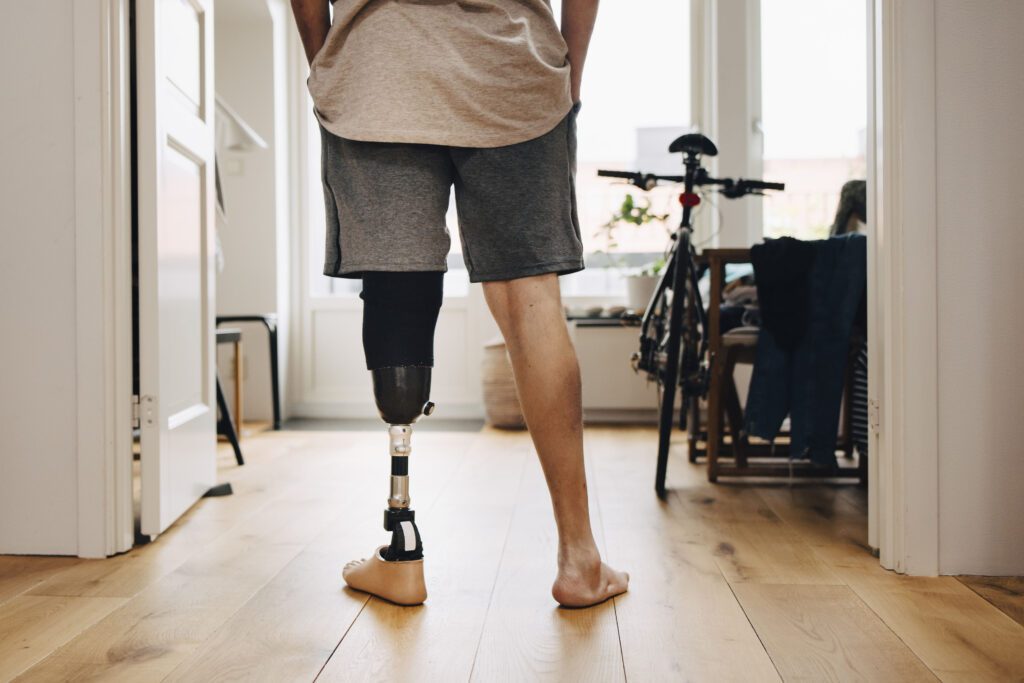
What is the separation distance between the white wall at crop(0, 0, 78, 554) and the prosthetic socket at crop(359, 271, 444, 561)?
66cm

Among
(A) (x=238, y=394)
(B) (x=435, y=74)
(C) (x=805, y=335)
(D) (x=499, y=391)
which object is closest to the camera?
(B) (x=435, y=74)

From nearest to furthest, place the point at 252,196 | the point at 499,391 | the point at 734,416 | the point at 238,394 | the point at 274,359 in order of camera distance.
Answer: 1. the point at 734,416
2. the point at 238,394
3. the point at 274,359
4. the point at 499,391
5. the point at 252,196

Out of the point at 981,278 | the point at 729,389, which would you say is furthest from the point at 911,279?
the point at 729,389

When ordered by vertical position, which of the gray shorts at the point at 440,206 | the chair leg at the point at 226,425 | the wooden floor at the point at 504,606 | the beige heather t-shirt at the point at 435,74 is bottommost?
the wooden floor at the point at 504,606

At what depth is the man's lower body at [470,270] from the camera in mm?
1161

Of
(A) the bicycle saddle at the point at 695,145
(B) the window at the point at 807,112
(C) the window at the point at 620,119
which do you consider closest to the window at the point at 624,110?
(C) the window at the point at 620,119

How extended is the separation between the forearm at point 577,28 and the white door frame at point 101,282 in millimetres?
816

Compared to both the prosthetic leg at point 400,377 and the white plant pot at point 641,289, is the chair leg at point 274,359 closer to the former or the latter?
the white plant pot at point 641,289

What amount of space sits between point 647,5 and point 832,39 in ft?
3.32

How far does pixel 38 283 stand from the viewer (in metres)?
1.54

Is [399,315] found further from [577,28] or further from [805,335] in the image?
[805,335]

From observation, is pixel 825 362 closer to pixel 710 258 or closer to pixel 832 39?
pixel 710 258

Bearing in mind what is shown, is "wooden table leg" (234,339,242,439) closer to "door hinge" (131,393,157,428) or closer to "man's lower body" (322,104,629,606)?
"door hinge" (131,393,157,428)

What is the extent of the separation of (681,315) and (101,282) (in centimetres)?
128
